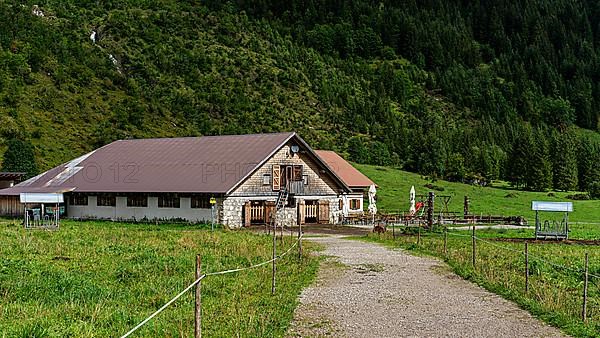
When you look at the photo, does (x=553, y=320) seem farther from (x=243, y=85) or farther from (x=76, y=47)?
(x=243, y=85)

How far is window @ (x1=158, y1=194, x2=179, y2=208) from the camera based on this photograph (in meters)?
44.4

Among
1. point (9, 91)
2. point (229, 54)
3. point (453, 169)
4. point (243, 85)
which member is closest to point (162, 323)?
point (9, 91)

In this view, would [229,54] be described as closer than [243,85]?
No

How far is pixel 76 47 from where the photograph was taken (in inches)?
4067

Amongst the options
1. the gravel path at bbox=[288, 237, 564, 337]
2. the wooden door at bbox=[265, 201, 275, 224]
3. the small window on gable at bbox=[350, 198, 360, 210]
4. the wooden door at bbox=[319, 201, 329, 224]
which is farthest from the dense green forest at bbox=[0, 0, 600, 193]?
the gravel path at bbox=[288, 237, 564, 337]

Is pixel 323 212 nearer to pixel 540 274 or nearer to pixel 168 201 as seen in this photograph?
pixel 168 201

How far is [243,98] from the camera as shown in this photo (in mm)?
120875

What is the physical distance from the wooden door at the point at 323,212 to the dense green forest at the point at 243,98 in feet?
85.9

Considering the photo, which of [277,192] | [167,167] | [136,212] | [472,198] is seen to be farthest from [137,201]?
[472,198]

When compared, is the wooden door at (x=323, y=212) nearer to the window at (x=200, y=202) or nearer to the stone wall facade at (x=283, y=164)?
the stone wall facade at (x=283, y=164)

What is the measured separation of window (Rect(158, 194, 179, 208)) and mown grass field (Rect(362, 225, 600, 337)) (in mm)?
16814

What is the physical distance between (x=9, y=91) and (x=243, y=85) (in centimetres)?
5649

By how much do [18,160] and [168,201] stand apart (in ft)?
63.1

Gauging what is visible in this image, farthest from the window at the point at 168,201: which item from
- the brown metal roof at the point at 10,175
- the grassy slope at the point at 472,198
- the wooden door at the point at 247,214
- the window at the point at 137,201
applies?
the grassy slope at the point at 472,198
